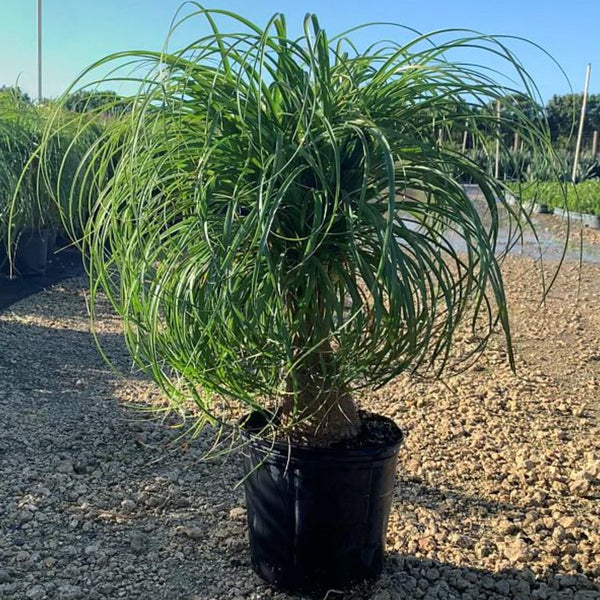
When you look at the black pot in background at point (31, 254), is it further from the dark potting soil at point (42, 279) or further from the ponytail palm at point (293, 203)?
the ponytail palm at point (293, 203)

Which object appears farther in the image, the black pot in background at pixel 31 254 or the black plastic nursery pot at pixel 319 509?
the black pot in background at pixel 31 254

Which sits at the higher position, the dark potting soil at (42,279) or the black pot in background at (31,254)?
the black pot in background at (31,254)

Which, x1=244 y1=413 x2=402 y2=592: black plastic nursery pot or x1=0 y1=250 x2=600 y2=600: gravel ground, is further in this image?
x1=0 y1=250 x2=600 y2=600: gravel ground

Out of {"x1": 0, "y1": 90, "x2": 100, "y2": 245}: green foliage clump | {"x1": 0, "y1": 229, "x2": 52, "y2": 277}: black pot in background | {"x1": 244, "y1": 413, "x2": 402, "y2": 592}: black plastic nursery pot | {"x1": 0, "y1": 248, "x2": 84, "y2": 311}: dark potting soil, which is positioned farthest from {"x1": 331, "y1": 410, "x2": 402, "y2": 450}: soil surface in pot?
{"x1": 0, "y1": 229, "x2": 52, "y2": 277}: black pot in background

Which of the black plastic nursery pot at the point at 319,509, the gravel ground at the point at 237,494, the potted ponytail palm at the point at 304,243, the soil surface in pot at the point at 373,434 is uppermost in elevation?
the potted ponytail palm at the point at 304,243

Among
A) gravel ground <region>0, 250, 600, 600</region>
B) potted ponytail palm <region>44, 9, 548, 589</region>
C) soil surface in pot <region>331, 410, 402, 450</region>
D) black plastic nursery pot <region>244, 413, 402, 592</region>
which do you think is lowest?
gravel ground <region>0, 250, 600, 600</region>

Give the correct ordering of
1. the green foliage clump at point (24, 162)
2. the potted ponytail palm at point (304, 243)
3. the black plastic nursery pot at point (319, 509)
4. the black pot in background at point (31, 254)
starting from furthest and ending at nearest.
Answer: the black pot in background at point (31, 254) < the green foliage clump at point (24, 162) < the black plastic nursery pot at point (319, 509) < the potted ponytail palm at point (304, 243)

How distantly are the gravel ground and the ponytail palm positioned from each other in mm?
387

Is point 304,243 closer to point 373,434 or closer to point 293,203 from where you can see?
point 293,203

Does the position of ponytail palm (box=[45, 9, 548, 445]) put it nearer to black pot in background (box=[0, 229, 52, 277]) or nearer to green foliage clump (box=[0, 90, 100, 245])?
green foliage clump (box=[0, 90, 100, 245])

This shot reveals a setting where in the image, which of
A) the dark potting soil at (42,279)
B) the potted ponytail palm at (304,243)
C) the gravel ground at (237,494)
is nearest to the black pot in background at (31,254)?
the dark potting soil at (42,279)

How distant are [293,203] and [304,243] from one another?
9 cm

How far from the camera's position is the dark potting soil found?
4.82 meters

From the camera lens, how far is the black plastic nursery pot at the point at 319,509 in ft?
5.13
